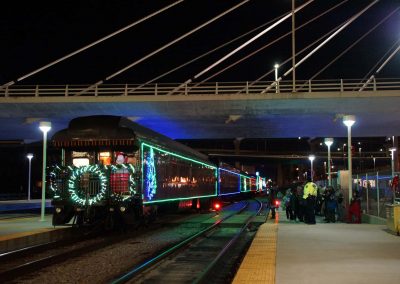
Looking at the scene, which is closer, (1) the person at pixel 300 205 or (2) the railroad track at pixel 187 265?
(2) the railroad track at pixel 187 265

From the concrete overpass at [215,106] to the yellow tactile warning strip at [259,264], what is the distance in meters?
19.2

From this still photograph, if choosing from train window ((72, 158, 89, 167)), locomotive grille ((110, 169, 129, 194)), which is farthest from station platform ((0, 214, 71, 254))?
locomotive grille ((110, 169, 129, 194))

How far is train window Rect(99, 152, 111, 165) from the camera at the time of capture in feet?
55.1

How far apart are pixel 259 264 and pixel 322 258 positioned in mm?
1476

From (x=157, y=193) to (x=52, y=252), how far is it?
5.59 metres

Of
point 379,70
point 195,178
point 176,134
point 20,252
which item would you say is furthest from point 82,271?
point 176,134

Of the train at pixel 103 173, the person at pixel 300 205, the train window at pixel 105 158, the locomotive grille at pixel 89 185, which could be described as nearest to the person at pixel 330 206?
the person at pixel 300 205

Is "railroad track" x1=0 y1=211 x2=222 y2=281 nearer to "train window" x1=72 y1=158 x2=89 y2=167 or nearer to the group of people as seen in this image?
"train window" x1=72 y1=158 x2=89 y2=167

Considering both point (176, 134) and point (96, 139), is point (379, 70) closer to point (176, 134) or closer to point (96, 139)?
point (176, 134)

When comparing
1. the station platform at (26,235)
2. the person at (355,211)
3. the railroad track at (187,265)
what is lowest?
the railroad track at (187,265)

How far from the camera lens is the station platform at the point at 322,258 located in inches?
337

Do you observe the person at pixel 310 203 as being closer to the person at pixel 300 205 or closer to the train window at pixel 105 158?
the person at pixel 300 205

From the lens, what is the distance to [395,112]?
35.2m

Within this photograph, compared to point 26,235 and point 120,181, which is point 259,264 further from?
point 26,235
